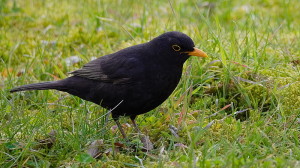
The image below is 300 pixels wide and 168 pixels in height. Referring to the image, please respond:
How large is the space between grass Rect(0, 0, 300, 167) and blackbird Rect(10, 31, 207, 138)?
0.17m

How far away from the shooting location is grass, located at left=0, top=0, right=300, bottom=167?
402 centimetres

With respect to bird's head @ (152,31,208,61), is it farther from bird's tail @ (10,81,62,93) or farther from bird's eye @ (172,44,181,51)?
bird's tail @ (10,81,62,93)

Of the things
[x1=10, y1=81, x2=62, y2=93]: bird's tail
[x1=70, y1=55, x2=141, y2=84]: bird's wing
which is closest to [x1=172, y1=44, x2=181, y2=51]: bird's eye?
[x1=70, y1=55, x2=141, y2=84]: bird's wing

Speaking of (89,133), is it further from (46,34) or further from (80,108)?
(46,34)

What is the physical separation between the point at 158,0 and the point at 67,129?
14.6 feet

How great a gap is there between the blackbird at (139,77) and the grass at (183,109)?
17 centimetres

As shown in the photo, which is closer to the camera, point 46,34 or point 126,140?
point 126,140

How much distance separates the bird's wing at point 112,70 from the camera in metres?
4.64

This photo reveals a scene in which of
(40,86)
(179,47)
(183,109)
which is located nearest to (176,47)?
(179,47)

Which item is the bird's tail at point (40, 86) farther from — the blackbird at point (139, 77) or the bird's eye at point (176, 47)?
the bird's eye at point (176, 47)

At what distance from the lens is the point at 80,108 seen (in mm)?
5086

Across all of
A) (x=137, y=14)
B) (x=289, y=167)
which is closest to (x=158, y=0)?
(x=137, y=14)

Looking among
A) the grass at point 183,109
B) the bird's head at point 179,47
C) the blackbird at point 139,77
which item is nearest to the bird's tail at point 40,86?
the blackbird at point 139,77

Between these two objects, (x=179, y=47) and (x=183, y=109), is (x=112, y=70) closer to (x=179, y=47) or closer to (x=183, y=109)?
(x=179, y=47)
